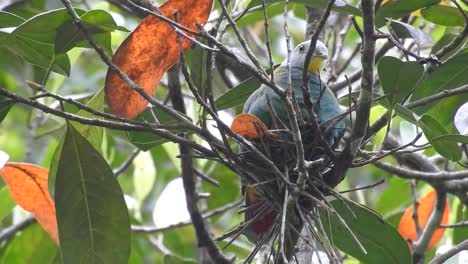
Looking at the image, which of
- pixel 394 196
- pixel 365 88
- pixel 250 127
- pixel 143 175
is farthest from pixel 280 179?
pixel 394 196

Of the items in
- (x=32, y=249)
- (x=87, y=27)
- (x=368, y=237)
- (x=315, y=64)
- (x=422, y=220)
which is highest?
(x=87, y=27)

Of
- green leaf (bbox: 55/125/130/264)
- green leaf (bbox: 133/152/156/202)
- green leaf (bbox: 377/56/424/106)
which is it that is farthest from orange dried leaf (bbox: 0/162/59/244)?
green leaf (bbox: 133/152/156/202)

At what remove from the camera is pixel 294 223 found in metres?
2.12

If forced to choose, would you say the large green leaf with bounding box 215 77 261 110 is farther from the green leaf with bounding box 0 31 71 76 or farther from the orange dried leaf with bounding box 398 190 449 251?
the orange dried leaf with bounding box 398 190 449 251

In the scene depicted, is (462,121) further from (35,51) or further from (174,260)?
(174,260)

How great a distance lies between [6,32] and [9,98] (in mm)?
254

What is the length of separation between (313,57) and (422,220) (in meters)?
0.83

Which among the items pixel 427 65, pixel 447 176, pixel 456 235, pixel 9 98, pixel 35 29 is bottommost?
pixel 456 235

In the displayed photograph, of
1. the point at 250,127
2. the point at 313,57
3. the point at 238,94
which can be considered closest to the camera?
the point at 250,127

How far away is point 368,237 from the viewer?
2.34 m

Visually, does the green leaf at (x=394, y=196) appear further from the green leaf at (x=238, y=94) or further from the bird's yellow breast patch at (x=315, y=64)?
the green leaf at (x=238, y=94)

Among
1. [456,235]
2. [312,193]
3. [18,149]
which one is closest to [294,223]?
[312,193]

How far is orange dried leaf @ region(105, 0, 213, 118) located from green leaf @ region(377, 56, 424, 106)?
17.0 inches

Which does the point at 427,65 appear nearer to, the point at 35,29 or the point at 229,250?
the point at 35,29
